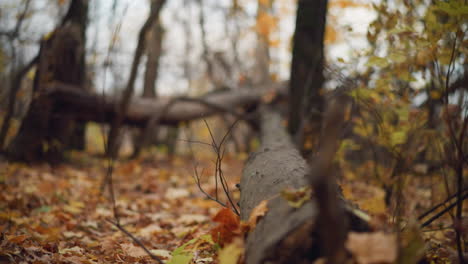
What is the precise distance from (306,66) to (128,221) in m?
2.54

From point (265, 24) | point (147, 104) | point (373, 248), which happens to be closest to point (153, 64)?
point (147, 104)

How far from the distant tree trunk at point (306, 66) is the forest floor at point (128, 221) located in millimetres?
1140

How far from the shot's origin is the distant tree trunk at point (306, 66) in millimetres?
3273

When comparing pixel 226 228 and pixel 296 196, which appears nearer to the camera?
pixel 296 196

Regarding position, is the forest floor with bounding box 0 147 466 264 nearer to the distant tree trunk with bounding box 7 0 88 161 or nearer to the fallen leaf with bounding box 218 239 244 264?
the fallen leaf with bounding box 218 239 244 264

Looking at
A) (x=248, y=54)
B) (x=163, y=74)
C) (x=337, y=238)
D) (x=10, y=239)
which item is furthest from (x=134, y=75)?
(x=248, y=54)

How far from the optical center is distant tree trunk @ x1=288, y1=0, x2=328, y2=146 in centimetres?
327

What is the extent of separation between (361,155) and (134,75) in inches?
152

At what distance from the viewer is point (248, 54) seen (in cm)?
1545

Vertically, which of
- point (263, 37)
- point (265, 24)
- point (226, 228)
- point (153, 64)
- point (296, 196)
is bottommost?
point (226, 228)

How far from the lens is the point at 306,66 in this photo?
11.7 ft

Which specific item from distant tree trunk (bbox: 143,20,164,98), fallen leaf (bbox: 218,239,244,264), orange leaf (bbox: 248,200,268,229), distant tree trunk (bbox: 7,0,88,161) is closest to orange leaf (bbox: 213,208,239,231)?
orange leaf (bbox: 248,200,268,229)

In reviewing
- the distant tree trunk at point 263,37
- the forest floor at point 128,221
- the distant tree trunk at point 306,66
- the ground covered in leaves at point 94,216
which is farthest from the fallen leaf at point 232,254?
the distant tree trunk at point 263,37

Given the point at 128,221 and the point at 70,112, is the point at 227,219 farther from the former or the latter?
the point at 70,112
